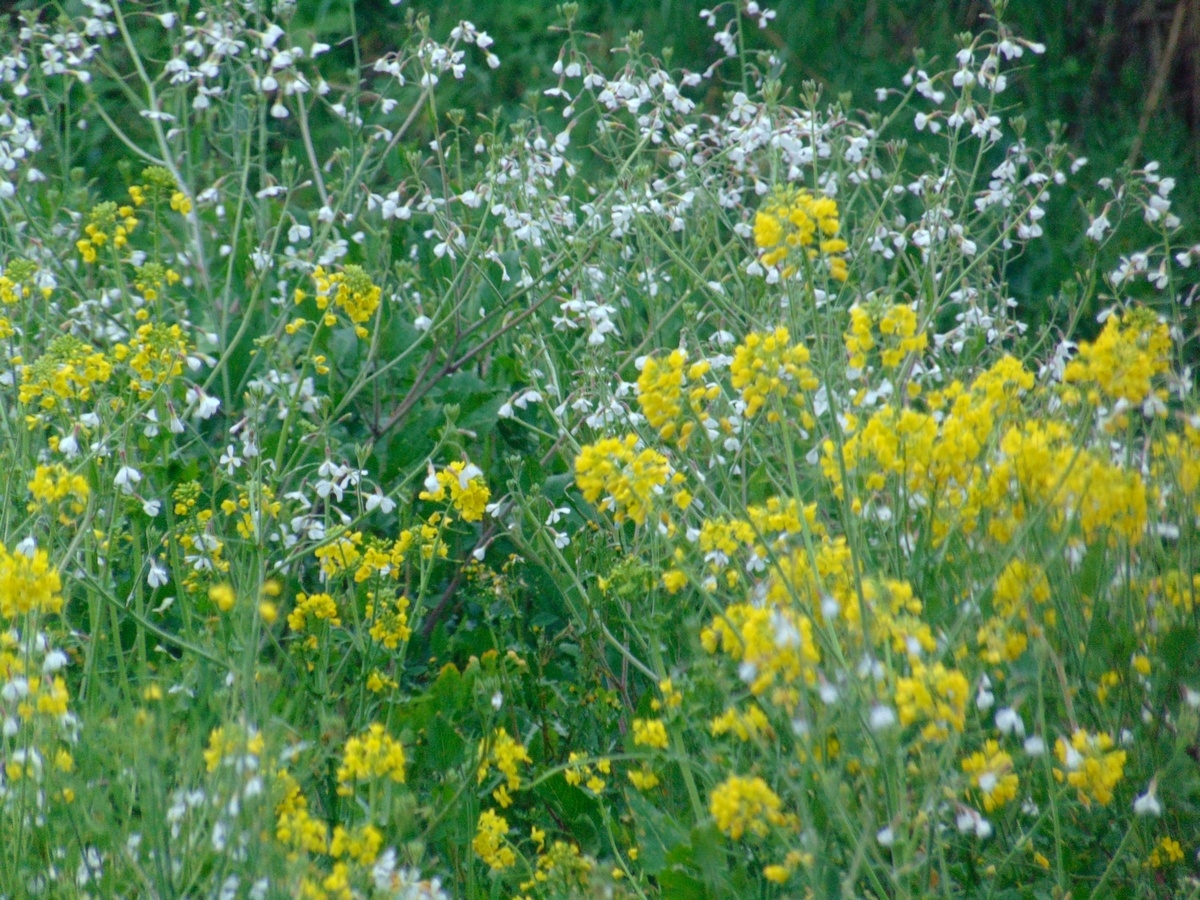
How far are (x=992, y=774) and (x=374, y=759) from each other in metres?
0.80

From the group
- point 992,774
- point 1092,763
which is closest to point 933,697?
point 992,774

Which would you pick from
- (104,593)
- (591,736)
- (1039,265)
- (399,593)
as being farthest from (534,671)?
(1039,265)

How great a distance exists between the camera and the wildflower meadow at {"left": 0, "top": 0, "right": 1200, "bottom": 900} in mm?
1728

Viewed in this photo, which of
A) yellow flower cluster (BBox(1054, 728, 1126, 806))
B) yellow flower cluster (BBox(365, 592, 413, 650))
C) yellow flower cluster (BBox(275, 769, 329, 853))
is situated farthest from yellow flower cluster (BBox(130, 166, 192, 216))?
yellow flower cluster (BBox(1054, 728, 1126, 806))

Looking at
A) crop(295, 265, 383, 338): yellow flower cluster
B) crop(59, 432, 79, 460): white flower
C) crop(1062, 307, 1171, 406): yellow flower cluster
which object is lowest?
crop(59, 432, 79, 460): white flower

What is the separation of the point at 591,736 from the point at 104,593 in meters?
0.95

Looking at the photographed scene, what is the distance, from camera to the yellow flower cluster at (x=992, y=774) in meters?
1.59

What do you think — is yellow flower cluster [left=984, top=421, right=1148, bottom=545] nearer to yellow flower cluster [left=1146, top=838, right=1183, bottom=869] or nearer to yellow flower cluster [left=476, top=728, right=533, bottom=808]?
yellow flower cluster [left=1146, top=838, right=1183, bottom=869]

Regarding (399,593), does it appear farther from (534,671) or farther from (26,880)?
(26,880)

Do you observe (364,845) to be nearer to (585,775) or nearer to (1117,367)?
(585,775)

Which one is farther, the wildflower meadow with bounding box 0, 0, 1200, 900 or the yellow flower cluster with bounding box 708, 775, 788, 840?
the wildflower meadow with bounding box 0, 0, 1200, 900

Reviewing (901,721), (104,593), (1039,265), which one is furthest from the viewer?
(1039,265)

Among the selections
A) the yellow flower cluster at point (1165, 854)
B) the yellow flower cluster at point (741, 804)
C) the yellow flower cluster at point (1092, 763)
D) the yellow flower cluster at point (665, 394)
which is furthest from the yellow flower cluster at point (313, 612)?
the yellow flower cluster at point (1165, 854)

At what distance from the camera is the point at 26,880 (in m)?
1.91
